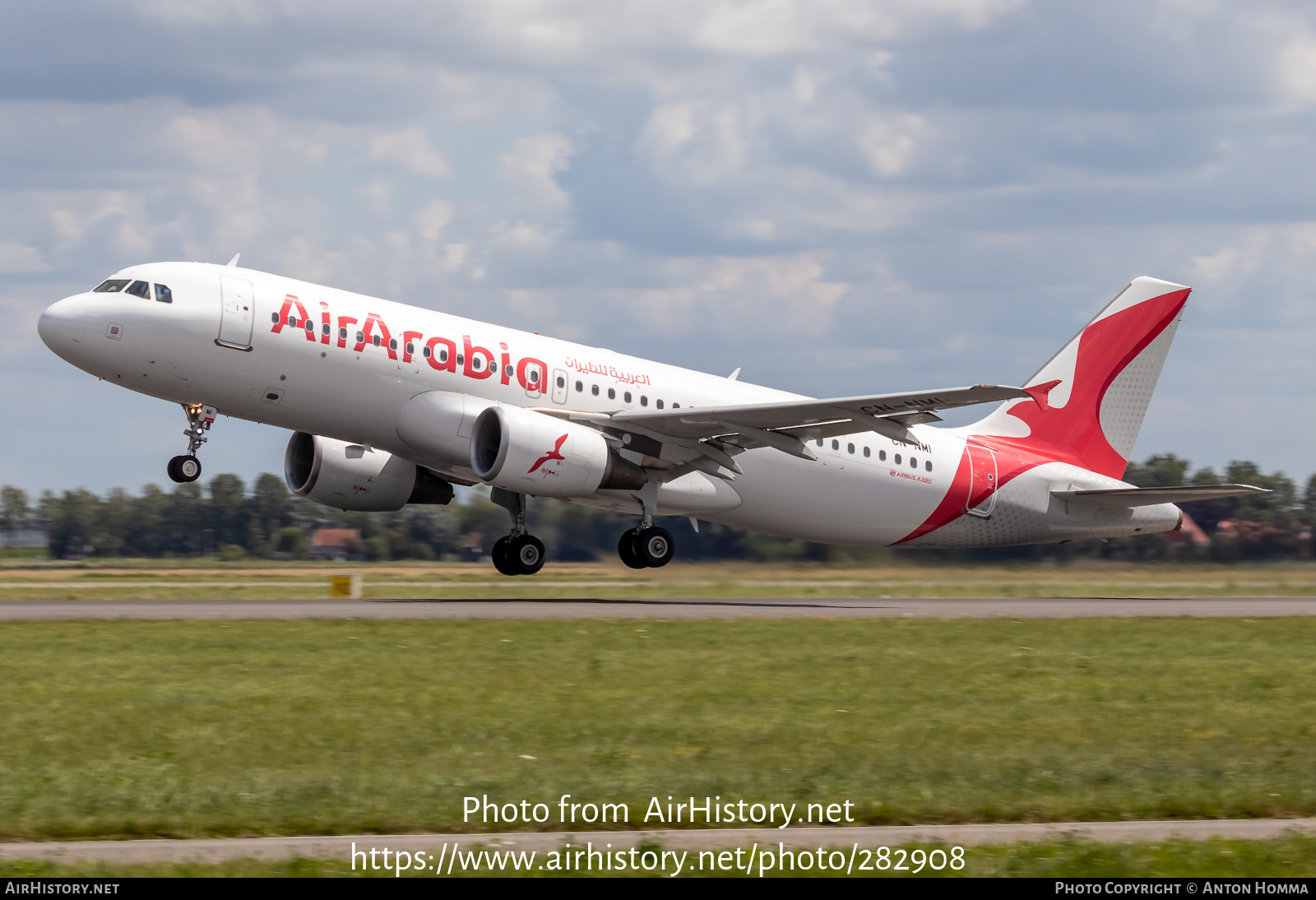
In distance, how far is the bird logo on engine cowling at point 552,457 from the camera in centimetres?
2831

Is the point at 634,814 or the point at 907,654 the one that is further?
the point at 907,654

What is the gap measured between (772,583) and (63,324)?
18.2 metres

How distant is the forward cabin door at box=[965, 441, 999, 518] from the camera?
35.8 metres

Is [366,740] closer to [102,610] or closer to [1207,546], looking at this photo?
[102,610]

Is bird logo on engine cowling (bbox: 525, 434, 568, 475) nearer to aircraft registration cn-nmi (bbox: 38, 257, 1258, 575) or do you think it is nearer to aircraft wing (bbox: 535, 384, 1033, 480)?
aircraft registration cn-nmi (bbox: 38, 257, 1258, 575)

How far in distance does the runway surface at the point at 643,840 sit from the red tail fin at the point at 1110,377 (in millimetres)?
28032

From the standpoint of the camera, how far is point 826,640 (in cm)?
2198

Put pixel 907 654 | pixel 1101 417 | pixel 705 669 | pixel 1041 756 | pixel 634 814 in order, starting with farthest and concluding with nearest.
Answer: pixel 1101 417 → pixel 907 654 → pixel 705 669 → pixel 1041 756 → pixel 634 814

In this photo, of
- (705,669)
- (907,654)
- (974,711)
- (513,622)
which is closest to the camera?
(974,711)

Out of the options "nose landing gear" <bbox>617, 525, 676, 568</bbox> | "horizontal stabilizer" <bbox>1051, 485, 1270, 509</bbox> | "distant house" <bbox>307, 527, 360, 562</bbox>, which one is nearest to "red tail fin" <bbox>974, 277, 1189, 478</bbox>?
"horizontal stabilizer" <bbox>1051, 485, 1270, 509</bbox>

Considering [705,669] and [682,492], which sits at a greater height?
[682,492]

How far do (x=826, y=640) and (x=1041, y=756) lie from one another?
30.2 ft

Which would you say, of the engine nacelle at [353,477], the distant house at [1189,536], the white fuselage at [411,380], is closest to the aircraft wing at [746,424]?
the white fuselage at [411,380]
